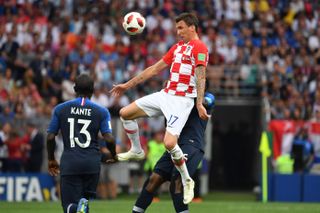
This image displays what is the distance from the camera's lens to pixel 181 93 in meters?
13.2

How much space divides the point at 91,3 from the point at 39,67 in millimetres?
4315

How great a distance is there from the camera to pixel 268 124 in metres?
26.4

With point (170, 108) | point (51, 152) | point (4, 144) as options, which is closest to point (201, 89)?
point (170, 108)

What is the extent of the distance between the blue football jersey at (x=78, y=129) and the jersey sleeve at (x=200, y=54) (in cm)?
170

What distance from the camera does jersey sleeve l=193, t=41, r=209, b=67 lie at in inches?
511

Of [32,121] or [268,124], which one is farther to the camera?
[268,124]

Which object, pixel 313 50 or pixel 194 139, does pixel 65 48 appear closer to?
pixel 313 50

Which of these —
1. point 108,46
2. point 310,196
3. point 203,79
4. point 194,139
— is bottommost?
point 310,196

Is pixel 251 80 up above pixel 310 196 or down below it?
above

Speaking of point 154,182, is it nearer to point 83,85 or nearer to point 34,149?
point 83,85

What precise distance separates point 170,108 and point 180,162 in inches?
30.7

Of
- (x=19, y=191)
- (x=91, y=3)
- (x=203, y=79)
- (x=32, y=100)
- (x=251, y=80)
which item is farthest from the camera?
(x=91, y=3)

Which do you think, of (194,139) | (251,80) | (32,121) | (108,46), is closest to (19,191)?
(32,121)

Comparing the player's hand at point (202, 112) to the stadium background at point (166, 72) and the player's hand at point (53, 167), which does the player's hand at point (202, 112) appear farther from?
the stadium background at point (166, 72)
